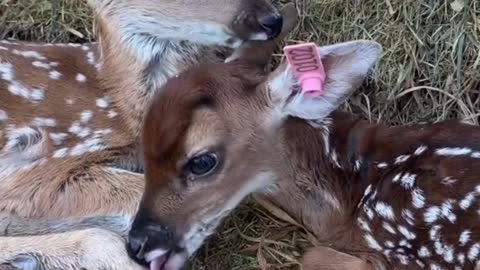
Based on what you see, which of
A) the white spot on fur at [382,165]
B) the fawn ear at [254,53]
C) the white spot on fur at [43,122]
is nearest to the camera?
the white spot on fur at [382,165]

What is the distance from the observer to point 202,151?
390cm

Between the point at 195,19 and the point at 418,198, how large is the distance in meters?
1.17

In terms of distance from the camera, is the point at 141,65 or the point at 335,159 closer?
the point at 335,159

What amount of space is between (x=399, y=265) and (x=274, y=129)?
24.7 inches

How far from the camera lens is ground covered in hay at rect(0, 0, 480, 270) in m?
4.64

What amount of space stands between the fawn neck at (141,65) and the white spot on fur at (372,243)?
1106 millimetres

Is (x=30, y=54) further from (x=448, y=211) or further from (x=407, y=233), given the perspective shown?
(x=448, y=211)

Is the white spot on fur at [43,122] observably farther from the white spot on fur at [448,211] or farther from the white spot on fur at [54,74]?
the white spot on fur at [448,211]

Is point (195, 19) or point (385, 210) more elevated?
point (195, 19)

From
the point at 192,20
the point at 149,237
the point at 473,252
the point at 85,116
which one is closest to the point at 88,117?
the point at 85,116

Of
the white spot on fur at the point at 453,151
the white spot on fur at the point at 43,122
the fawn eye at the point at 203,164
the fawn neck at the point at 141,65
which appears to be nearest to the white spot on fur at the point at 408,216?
the white spot on fur at the point at 453,151

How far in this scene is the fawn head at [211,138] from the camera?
3.91 m

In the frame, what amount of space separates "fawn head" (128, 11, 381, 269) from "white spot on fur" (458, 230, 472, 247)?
2.00 feet

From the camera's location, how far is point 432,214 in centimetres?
394
